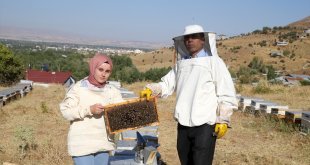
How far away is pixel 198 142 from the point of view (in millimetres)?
3930

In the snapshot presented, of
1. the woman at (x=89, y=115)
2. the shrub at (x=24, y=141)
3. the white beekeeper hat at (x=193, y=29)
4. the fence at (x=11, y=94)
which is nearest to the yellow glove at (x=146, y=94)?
the woman at (x=89, y=115)

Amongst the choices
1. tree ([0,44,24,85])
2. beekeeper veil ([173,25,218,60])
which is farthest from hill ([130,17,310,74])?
beekeeper veil ([173,25,218,60])

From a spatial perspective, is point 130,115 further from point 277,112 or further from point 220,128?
point 277,112

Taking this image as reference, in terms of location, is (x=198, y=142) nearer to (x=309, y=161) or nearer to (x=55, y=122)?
(x=309, y=161)

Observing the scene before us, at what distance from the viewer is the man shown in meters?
3.91

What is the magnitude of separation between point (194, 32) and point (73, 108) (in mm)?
1534

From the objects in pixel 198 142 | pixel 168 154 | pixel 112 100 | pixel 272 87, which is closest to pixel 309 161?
pixel 168 154

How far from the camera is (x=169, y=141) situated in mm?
8734

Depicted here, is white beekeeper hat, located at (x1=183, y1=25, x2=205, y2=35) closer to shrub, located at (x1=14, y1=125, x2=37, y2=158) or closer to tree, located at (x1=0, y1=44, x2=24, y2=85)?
shrub, located at (x1=14, y1=125, x2=37, y2=158)

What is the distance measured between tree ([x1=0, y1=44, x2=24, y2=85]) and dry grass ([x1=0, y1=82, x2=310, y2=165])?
19106 mm

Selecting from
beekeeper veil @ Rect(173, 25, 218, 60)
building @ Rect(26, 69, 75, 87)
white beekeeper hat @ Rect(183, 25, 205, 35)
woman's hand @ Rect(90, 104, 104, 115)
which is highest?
white beekeeper hat @ Rect(183, 25, 205, 35)

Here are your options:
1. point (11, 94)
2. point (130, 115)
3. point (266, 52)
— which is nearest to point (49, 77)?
point (11, 94)

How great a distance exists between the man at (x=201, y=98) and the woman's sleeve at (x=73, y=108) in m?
0.79

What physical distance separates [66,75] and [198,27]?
32729 millimetres
